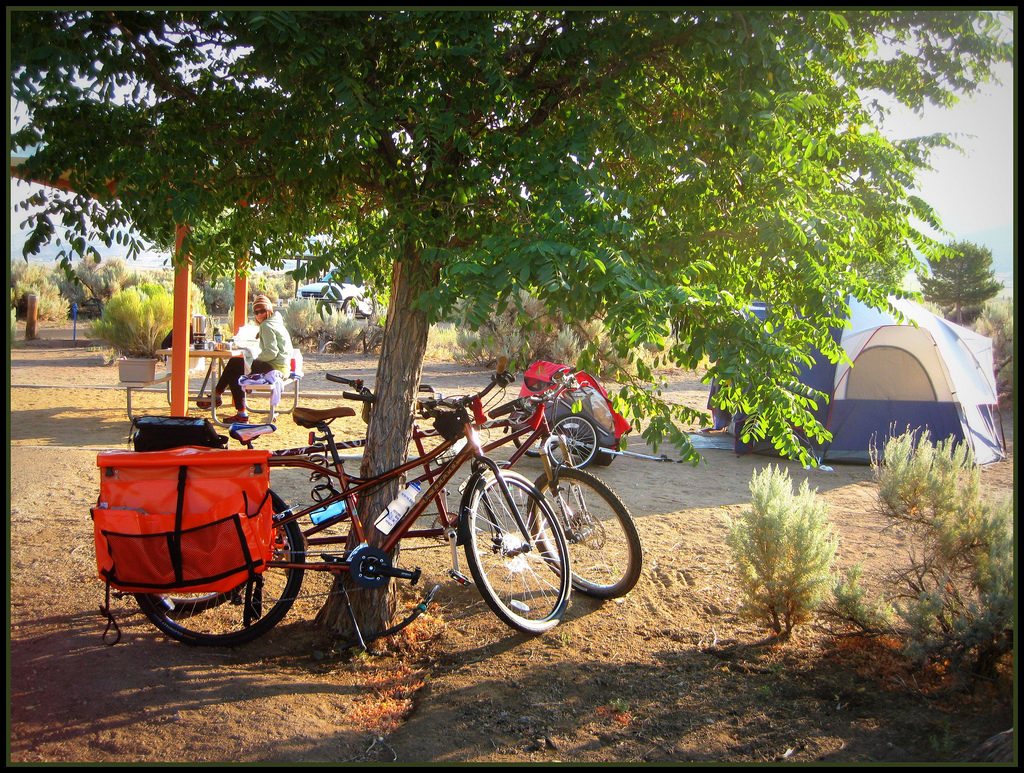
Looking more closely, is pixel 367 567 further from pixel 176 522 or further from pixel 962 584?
pixel 962 584

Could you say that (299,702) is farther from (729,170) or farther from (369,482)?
(729,170)

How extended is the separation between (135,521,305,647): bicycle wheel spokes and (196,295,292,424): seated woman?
512 cm

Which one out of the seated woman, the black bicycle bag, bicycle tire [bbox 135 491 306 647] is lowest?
bicycle tire [bbox 135 491 306 647]

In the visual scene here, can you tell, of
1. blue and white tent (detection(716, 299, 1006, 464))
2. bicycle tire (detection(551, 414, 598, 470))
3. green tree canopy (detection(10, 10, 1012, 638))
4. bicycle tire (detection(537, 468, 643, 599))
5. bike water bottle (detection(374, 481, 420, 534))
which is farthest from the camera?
blue and white tent (detection(716, 299, 1006, 464))

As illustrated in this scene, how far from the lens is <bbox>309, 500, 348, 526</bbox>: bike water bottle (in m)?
3.36

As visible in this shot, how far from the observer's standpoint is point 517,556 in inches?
137

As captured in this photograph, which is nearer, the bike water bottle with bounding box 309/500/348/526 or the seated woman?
the bike water bottle with bounding box 309/500/348/526

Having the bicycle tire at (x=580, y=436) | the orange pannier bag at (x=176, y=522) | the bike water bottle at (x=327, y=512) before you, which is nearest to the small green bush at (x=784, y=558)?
the bike water bottle at (x=327, y=512)

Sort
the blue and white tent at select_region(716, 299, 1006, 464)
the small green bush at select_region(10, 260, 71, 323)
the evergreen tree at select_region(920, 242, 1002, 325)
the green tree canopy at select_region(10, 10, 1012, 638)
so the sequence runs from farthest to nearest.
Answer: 1. the evergreen tree at select_region(920, 242, 1002, 325)
2. the small green bush at select_region(10, 260, 71, 323)
3. the blue and white tent at select_region(716, 299, 1006, 464)
4. the green tree canopy at select_region(10, 10, 1012, 638)

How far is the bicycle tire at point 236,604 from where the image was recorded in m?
3.22

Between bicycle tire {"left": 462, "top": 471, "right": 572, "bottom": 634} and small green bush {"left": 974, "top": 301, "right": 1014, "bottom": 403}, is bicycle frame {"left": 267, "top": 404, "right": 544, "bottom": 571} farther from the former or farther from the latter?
small green bush {"left": 974, "top": 301, "right": 1014, "bottom": 403}

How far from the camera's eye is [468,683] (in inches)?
119

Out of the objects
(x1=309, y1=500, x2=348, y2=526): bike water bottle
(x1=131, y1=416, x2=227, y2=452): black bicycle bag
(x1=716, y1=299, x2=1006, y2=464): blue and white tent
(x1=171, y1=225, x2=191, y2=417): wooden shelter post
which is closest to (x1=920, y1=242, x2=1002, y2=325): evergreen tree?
(x1=716, y1=299, x2=1006, y2=464): blue and white tent

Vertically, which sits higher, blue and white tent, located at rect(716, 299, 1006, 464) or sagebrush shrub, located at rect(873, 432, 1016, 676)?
blue and white tent, located at rect(716, 299, 1006, 464)
